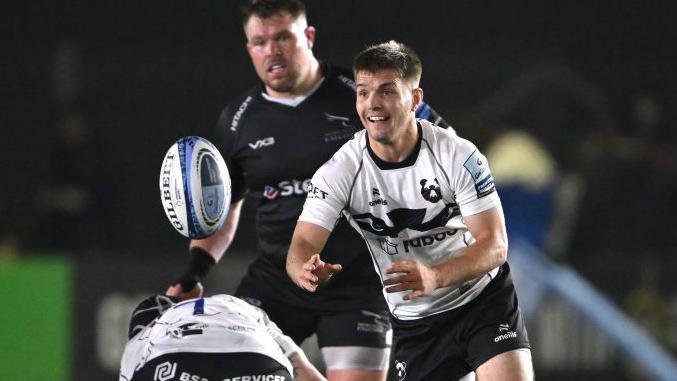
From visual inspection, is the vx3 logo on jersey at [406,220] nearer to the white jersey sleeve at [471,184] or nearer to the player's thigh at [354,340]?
the white jersey sleeve at [471,184]

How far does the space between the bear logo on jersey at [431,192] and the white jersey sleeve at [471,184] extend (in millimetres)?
75

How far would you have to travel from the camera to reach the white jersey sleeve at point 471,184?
419 cm

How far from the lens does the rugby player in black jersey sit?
511cm

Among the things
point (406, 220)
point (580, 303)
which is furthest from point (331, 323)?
point (580, 303)

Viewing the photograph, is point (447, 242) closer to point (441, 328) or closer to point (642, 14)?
point (441, 328)

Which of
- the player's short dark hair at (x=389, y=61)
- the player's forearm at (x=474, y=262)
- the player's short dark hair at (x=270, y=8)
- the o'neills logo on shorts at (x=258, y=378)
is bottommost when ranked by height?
the o'neills logo on shorts at (x=258, y=378)

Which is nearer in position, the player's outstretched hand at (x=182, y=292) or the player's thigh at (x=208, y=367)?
the player's thigh at (x=208, y=367)

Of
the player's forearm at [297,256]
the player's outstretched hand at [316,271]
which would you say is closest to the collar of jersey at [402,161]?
the player's forearm at [297,256]

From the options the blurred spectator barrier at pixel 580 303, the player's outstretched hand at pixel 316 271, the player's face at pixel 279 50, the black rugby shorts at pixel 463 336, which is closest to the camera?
the player's outstretched hand at pixel 316 271

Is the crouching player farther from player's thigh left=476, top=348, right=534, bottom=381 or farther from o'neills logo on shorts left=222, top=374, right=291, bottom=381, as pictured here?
player's thigh left=476, top=348, right=534, bottom=381

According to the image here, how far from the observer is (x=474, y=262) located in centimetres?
405

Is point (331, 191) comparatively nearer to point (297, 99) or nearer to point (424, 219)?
point (424, 219)

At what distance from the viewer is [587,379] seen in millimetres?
9109

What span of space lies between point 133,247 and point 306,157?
5.89 m
